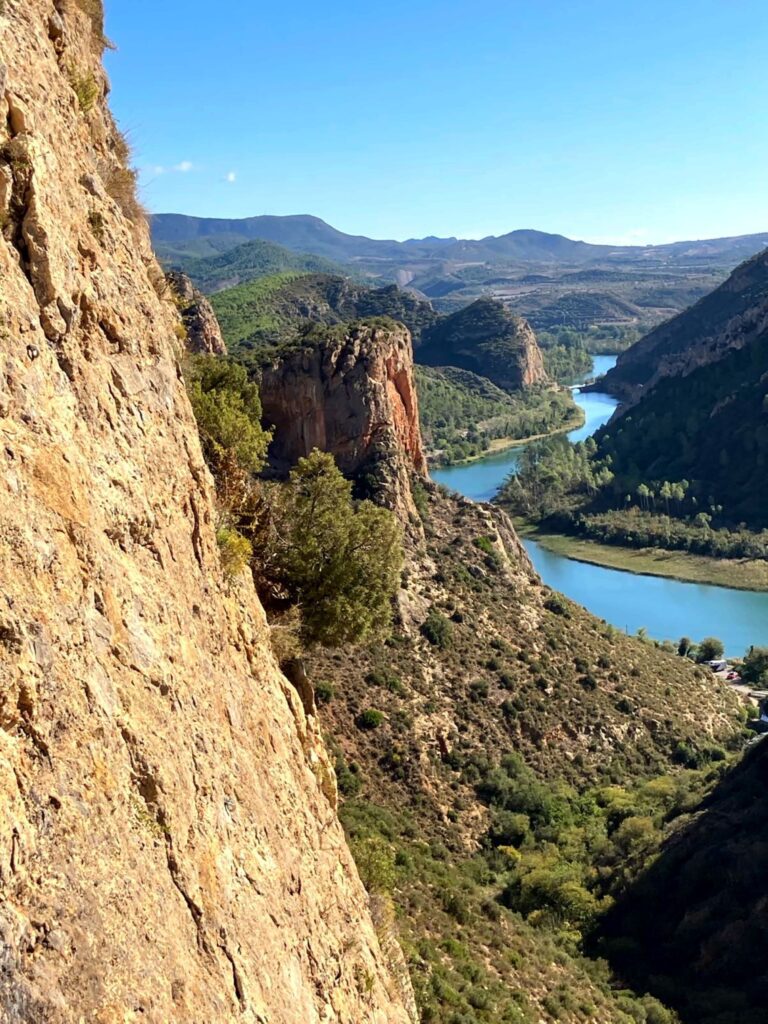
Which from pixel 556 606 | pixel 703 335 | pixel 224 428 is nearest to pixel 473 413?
pixel 703 335

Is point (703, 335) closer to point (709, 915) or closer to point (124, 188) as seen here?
point (709, 915)

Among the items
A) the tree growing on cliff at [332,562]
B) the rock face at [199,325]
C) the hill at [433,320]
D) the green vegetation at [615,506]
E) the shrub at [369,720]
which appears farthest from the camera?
the hill at [433,320]

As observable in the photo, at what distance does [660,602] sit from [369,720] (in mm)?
58068

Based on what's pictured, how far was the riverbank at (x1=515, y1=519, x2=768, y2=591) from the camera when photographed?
3253 inches

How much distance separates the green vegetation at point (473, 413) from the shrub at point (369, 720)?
343 ft

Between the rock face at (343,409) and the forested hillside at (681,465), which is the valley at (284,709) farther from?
the forested hillside at (681,465)

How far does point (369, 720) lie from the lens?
2867 cm

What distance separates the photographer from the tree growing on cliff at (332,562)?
15.2m

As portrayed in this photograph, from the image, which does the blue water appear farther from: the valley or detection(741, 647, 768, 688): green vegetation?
the valley

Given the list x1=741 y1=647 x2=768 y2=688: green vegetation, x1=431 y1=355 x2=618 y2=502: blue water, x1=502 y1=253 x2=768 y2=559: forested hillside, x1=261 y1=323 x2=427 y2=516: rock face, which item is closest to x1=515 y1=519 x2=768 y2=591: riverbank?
x1=502 y1=253 x2=768 y2=559: forested hillside

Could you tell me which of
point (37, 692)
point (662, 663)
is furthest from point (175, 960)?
point (662, 663)

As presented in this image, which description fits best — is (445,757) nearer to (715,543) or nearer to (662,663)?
(662,663)

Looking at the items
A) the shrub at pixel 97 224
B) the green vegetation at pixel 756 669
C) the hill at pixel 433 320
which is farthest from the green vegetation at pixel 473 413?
the shrub at pixel 97 224

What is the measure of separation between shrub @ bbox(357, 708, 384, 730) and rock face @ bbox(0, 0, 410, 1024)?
1730 cm
